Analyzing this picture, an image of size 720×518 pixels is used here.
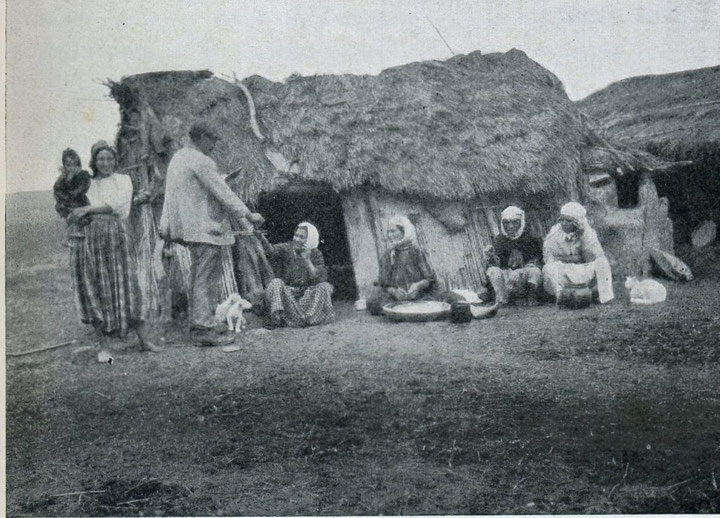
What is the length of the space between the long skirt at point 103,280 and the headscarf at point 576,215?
328 cm

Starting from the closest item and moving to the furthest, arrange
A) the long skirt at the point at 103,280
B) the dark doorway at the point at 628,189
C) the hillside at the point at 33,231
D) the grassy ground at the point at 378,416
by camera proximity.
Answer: the grassy ground at the point at 378,416, the hillside at the point at 33,231, the long skirt at the point at 103,280, the dark doorway at the point at 628,189

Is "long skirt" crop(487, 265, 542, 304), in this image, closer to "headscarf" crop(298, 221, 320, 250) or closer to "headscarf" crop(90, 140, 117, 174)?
"headscarf" crop(298, 221, 320, 250)

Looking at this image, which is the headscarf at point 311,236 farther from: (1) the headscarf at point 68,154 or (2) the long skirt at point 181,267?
(1) the headscarf at point 68,154

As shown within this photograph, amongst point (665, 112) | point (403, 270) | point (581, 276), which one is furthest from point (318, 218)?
point (665, 112)

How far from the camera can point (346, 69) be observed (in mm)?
6180

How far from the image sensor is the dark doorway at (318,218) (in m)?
6.07

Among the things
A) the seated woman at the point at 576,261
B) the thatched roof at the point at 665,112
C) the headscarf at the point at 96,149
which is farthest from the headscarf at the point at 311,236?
the thatched roof at the point at 665,112

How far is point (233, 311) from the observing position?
5.96m

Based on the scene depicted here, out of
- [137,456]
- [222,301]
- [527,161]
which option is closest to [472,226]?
[527,161]

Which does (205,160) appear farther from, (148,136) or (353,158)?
(353,158)

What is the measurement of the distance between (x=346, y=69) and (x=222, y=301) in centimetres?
201

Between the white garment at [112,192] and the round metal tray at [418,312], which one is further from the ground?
the white garment at [112,192]

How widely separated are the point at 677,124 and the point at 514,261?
1.72 metres

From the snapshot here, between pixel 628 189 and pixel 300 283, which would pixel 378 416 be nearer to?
pixel 300 283
